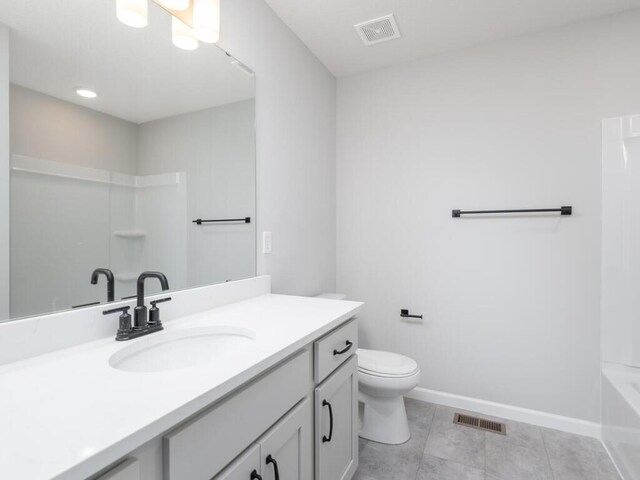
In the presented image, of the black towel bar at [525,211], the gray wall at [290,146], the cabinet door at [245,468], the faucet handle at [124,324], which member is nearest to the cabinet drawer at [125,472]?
the cabinet door at [245,468]

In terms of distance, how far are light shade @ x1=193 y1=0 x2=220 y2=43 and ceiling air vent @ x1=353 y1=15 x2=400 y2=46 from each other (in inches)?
38.9

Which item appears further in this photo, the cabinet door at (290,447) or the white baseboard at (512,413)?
the white baseboard at (512,413)

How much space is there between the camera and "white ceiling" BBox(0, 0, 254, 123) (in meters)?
0.90

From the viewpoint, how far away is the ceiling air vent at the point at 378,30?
1957 mm

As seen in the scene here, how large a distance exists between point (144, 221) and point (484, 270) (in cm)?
201

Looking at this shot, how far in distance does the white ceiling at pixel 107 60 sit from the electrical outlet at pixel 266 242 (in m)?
0.70

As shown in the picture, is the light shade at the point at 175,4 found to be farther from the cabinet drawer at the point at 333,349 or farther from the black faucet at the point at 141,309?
the cabinet drawer at the point at 333,349

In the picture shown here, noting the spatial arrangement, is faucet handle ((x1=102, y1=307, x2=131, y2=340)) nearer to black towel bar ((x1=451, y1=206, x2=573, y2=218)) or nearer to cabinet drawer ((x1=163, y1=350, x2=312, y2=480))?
cabinet drawer ((x1=163, y1=350, x2=312, y2=480))

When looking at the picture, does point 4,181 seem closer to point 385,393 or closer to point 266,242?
point 266,242

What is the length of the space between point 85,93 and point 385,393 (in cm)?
184

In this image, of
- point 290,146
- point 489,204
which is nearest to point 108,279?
point 290,146

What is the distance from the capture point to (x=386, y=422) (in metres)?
1.87

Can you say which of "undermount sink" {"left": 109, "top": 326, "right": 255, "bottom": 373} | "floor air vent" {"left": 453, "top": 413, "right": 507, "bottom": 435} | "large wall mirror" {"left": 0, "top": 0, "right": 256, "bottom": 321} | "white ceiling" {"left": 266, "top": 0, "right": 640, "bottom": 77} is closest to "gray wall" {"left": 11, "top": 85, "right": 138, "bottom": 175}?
"large wall mirror" {"left": 0, "top": 0, "right": 256, "bottom": 321}

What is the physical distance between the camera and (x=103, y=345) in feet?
3.05
